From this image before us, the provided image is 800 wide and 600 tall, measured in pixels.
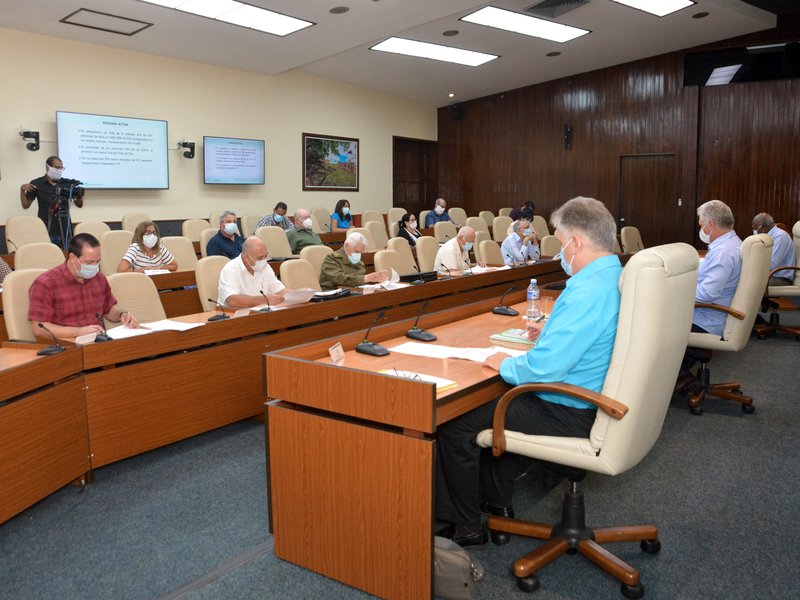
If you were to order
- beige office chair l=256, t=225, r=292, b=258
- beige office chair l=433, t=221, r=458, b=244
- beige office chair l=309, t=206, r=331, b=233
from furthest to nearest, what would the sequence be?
beige office chair l=309, t=206, r=331, b=233
beige office chair l=433, t=221, r=458, b=244
beige office chair l=256, t=225, r=292, b=258

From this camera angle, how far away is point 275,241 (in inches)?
283

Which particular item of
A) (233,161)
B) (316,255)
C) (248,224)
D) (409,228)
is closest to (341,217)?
(248,224)

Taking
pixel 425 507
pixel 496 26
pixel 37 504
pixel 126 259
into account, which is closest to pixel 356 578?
pixel 425 507

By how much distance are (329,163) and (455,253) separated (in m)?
6.09

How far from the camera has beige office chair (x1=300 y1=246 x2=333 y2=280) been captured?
5.53 m

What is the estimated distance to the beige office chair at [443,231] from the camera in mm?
9633

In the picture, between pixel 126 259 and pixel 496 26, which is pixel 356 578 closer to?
pixel 126 259

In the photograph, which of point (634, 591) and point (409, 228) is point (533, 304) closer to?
point (634, 591)

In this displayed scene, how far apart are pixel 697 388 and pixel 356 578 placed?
9.46 ft

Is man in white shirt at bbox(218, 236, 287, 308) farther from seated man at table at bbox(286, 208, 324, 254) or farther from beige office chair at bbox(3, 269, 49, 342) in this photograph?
seated man at table at bbox(286, 208, 324, 254)

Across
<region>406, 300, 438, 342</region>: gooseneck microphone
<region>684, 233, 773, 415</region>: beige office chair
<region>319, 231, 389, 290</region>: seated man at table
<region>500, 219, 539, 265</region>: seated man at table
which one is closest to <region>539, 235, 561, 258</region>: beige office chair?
<region>500, 219, 539, 265</region>: seated man at table

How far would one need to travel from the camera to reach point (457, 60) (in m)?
10.6

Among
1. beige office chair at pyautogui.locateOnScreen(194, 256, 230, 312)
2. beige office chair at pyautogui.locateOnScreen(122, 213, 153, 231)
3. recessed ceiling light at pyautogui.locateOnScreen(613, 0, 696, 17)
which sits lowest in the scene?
beige office chair at pyautogui.locateOnScreen(194, 256, 230, 312)

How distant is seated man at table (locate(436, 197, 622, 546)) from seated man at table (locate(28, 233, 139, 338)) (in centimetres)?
189
